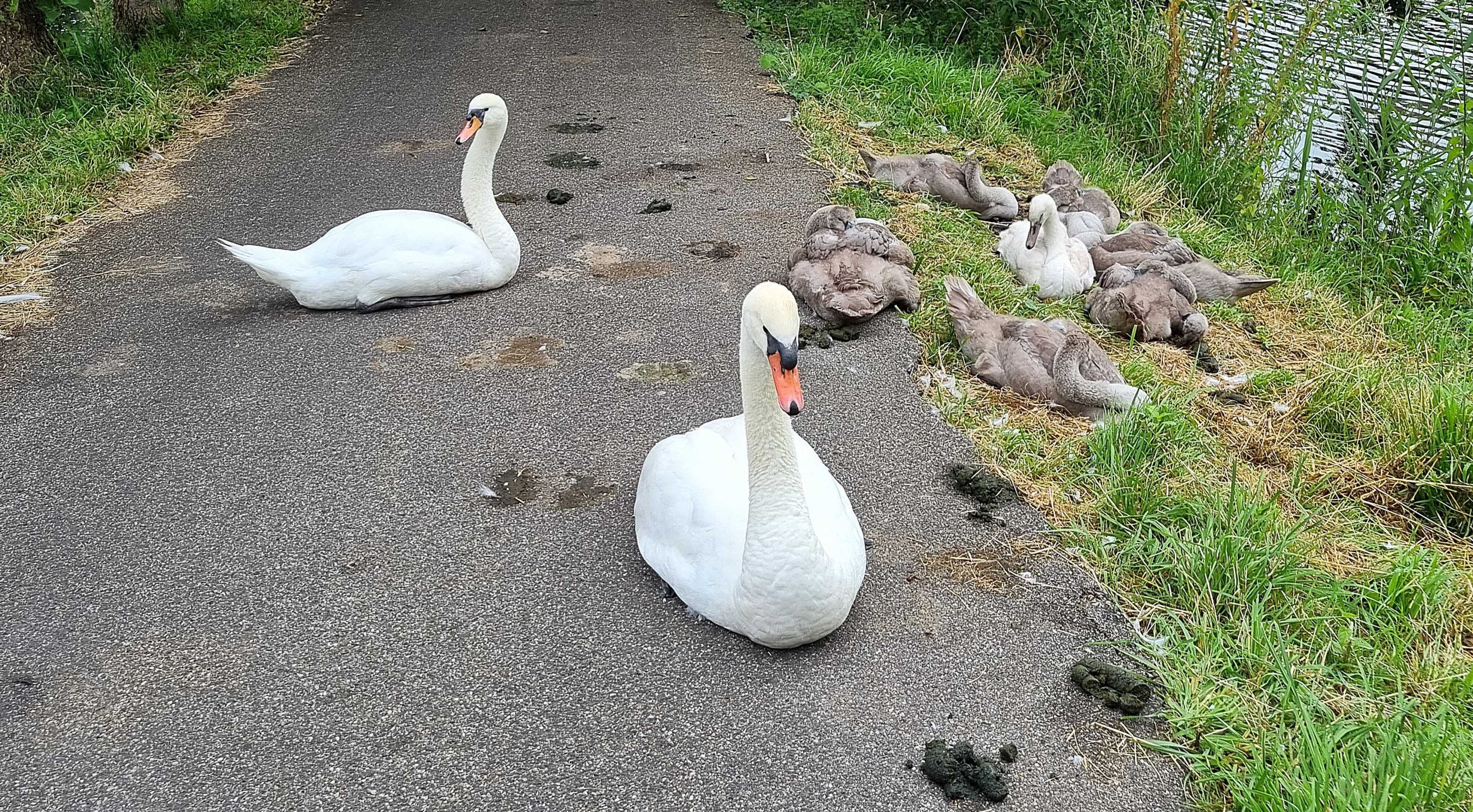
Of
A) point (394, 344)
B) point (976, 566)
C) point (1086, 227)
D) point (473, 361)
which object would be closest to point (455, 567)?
point (473, 361)

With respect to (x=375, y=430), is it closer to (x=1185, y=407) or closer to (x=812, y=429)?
(x=812, y=429)

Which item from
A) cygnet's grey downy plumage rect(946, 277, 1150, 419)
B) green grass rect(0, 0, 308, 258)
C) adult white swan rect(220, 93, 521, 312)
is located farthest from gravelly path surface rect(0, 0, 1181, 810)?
green grass rect(0, 0, 308, 258)

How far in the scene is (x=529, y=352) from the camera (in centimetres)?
527

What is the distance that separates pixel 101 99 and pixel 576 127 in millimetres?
3316

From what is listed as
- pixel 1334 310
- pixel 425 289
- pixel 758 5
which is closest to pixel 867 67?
pixel 758 5

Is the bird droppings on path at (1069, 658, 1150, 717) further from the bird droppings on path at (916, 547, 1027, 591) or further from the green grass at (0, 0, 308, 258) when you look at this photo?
the green grass at (0, 0, 308, 258)

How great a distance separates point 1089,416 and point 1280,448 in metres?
0.80

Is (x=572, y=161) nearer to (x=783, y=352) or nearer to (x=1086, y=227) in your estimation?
(x=1086, y=227)

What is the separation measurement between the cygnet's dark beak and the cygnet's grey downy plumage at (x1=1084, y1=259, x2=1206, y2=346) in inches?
115

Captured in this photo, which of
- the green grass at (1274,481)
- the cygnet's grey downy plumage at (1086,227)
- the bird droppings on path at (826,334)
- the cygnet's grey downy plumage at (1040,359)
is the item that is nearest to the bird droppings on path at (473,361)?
the bird droppings on path at (826,334)

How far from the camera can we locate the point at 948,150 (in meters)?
8.09

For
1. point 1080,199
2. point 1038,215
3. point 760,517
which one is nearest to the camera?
point 760,517

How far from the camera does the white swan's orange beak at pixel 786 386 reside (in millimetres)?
2967

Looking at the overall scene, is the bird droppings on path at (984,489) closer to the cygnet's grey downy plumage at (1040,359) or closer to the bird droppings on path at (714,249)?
the cygnet's grey downy plumage at (1040,359)
